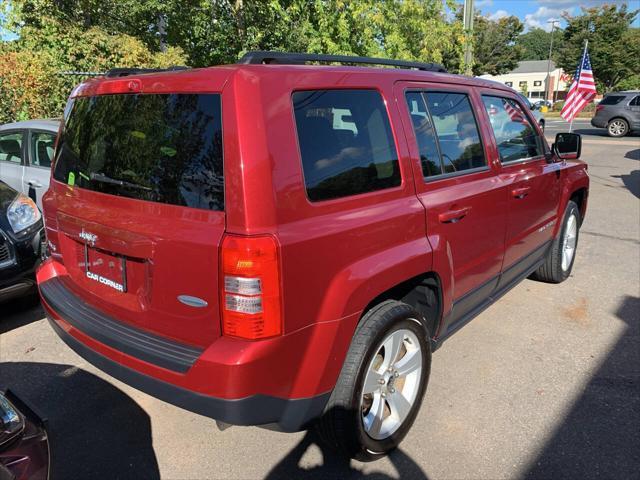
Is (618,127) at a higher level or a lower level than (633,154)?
higher

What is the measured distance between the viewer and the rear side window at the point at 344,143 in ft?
6.67

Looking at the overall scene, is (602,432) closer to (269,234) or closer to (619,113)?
(269,234)

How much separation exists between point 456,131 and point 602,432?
6.20ft

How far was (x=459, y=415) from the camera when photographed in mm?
2873

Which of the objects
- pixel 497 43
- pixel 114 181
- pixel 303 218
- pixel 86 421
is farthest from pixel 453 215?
pixel 497 43

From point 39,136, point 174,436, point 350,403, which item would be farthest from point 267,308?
point 39,136

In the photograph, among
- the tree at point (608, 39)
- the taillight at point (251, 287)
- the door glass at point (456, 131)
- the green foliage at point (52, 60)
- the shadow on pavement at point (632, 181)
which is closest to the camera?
the taillight at point (251, 287)

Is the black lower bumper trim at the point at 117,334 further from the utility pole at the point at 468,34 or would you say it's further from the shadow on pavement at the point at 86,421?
the utility pole at the point at 468,34

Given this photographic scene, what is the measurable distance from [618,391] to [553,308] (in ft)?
4.31

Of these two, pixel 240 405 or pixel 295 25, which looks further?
pixel 295 25

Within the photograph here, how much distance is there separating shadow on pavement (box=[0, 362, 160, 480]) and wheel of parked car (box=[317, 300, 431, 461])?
3.30 ft

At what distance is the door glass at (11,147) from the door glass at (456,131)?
209 inches

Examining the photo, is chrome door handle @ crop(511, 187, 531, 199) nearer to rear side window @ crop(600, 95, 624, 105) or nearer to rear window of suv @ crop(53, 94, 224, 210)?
rear window of suv @ crop(53, 94, 224, 210)

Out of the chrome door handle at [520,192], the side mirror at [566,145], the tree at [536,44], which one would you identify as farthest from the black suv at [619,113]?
the tree at [536,44]
